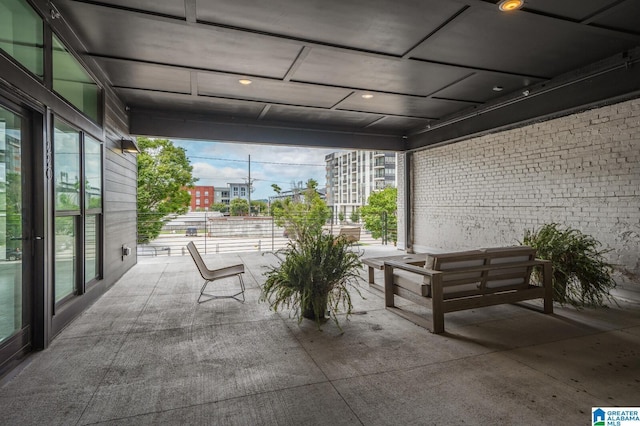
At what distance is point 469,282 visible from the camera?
3.37 metres

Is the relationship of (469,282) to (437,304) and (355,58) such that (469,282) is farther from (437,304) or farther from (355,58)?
(355,58)

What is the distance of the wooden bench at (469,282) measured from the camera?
3260 millimetres

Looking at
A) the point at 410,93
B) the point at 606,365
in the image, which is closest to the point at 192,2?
the point at 410,93

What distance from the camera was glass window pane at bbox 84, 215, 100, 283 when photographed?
4.16 metres

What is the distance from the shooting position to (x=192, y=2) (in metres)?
3.03

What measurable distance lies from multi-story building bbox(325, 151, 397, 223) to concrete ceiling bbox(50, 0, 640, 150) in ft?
133

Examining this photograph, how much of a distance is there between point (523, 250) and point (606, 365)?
135 cm

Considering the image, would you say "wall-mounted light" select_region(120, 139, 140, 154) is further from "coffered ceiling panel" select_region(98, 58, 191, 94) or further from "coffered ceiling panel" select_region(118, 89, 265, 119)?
"coffered ceiling panel" select_region(98, 58, 191, 94)

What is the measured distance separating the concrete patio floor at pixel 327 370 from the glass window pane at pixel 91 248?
70 cm

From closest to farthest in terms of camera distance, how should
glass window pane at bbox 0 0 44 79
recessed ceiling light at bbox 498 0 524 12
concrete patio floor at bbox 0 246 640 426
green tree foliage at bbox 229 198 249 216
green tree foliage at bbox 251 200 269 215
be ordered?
1. concrete patio floor at bbox 0 246 640 426
2. glass window pane at bbox 0 0 44 79
3. recessed ceiling light at bbox 498 0 524 12
4. green tree foliage at bbox 251 200 269 215
5. green tree foliage at bbox 229 198 249 216

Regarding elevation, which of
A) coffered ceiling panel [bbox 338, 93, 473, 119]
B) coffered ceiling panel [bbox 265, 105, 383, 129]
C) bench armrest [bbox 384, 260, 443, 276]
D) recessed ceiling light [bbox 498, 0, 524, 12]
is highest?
coffered ceiling panel [bbox 265, 105, 383, 129]

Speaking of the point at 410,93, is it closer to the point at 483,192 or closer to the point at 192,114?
the point at 483,192

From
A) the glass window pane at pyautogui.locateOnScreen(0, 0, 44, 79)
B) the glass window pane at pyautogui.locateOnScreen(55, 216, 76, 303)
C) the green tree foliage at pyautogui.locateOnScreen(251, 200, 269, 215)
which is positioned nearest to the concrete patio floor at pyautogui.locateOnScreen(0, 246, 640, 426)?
the glass window pane at pyautogui.locateOnScreen(55, 216, 76, 303)

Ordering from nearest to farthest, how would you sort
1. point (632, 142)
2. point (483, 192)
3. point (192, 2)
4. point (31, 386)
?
1. point (31, 386)
2. point (192, 2)
3. point (632, 142)
4. point (483, 192)
